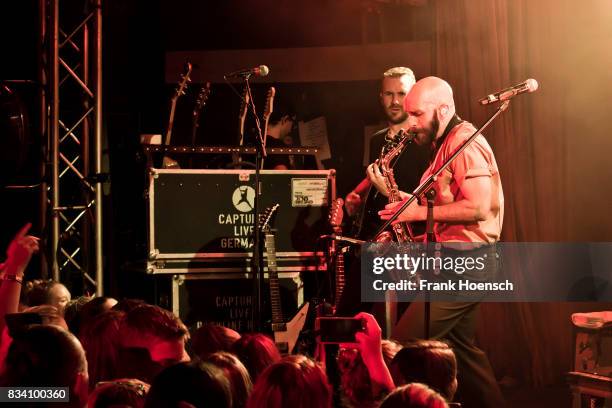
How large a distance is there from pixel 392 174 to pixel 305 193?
73cm

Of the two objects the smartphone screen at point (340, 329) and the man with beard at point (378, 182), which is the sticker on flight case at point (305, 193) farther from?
the smartphone screen at point (340, 329)

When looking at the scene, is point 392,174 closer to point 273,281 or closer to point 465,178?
point 465,178

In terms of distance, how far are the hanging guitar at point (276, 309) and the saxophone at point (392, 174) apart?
91cm

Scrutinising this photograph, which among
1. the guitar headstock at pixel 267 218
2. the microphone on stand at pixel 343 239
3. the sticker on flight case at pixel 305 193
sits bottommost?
the microphone on stand at pixel 343 239

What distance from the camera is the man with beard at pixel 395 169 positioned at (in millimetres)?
6707

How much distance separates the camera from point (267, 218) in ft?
21.6

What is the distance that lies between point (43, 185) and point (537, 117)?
4.32 meters

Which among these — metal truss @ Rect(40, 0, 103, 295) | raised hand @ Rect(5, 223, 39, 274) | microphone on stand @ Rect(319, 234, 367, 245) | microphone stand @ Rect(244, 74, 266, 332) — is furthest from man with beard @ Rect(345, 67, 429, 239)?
raised hand @ Rect(5, 223, 39, 274)

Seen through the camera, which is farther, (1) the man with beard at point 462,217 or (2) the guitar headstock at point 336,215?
(2) the guitar headstock at point 336,215

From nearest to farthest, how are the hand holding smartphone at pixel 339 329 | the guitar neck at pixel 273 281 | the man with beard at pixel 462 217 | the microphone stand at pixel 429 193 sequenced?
1. the hand holding smartphone at pixel 339 329
2. the microphone stand at pixel 429 193
3. the man with beard at pixel 462 217
4. the guitar neck at pixel 273 281

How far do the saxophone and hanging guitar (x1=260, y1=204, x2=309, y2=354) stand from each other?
35.6 inches

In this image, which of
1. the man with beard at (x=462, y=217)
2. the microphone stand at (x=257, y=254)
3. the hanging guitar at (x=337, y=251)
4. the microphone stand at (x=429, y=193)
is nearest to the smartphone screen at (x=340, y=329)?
the microphone stand at (x=429, y=193)

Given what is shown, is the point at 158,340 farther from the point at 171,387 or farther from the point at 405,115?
the point at 405,115

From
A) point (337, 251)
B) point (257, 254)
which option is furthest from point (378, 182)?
point (257, 254)
